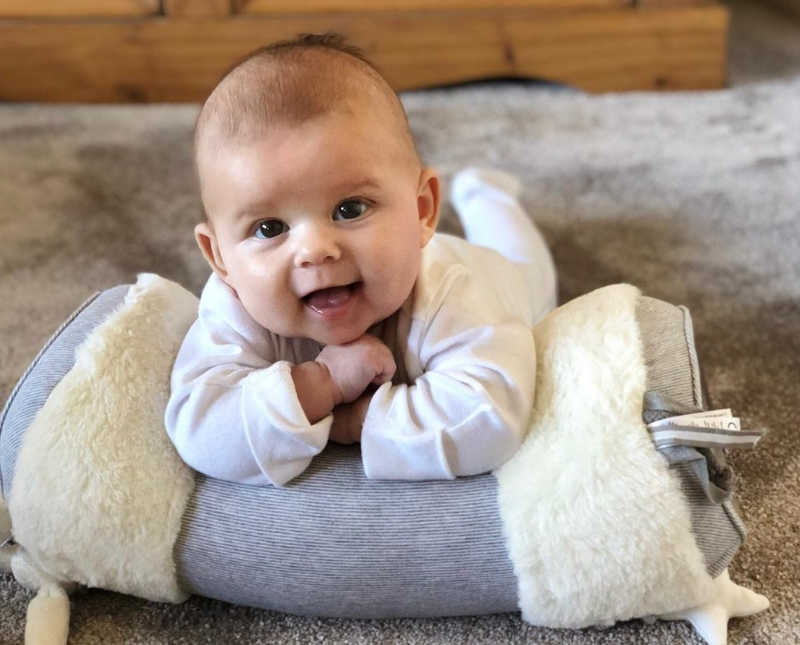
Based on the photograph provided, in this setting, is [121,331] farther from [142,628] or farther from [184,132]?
[184,132]

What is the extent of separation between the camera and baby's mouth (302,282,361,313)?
77 cm

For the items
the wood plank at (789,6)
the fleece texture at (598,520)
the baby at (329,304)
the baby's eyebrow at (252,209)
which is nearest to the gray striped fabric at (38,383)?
the baby at (329,304)

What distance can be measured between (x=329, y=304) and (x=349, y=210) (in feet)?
0.27

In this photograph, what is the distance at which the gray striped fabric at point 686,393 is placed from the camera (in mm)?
731

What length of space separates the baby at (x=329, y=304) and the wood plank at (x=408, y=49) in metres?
1.03

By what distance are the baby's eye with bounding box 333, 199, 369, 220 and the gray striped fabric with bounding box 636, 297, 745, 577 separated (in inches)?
10.9

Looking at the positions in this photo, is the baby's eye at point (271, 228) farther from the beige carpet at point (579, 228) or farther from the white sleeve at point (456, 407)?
the beige carpet at point (579, 228)

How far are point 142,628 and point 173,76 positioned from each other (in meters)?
1.29

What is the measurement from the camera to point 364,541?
→ 73cm

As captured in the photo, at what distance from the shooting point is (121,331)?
851 mm

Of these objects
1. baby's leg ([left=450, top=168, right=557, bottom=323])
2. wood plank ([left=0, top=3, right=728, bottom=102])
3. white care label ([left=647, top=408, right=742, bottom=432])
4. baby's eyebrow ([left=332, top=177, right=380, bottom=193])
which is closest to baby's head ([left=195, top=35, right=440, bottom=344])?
baby's eyebrow ([left=332, top=177, right=380, bottom=193])

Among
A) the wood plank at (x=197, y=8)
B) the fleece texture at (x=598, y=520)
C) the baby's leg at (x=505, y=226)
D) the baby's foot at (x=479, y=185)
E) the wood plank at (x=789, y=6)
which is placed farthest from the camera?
the wood plank at (x=789, y=6)

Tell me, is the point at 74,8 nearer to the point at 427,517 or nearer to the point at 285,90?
the point at 285,90

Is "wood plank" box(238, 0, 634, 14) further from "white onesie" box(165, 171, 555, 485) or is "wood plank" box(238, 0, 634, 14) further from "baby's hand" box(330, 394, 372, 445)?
"baby's hand" box(330, 394, 372, 445)
